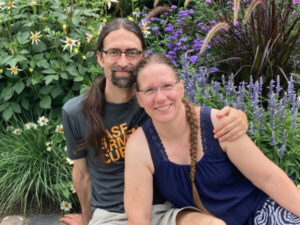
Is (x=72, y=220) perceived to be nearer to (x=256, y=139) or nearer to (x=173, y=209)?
(x=173, y=209)

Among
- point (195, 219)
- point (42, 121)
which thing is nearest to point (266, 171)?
point (195, 219)

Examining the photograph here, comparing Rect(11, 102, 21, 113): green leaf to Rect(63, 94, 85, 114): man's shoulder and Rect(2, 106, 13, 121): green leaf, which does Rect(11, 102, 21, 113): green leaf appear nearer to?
Rect(2, 106, 13, 121): green leaf

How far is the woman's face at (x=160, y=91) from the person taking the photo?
6.02ft

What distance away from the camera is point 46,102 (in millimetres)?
A: 3230

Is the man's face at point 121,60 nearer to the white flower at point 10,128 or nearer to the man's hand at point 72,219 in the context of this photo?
the man's hand at point 72,219

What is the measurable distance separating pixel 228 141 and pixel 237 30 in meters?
1.95

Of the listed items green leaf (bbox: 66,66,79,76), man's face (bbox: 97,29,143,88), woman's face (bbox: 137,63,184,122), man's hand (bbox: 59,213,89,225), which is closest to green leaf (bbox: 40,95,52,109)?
green leaf (bbox: 66,66,79,76)

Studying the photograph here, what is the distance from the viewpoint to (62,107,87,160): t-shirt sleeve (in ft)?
7.25

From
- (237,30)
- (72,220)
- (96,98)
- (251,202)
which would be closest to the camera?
(251,202)

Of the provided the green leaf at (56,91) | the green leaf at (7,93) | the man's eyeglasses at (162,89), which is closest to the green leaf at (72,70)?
the green leaf at (56,91)

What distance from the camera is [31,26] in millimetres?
3275

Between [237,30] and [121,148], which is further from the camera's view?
[237,30]

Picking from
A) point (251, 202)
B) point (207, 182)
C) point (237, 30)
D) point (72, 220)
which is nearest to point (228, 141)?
point (207, 182)

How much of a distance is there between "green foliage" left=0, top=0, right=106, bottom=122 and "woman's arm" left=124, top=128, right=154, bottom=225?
131cm
